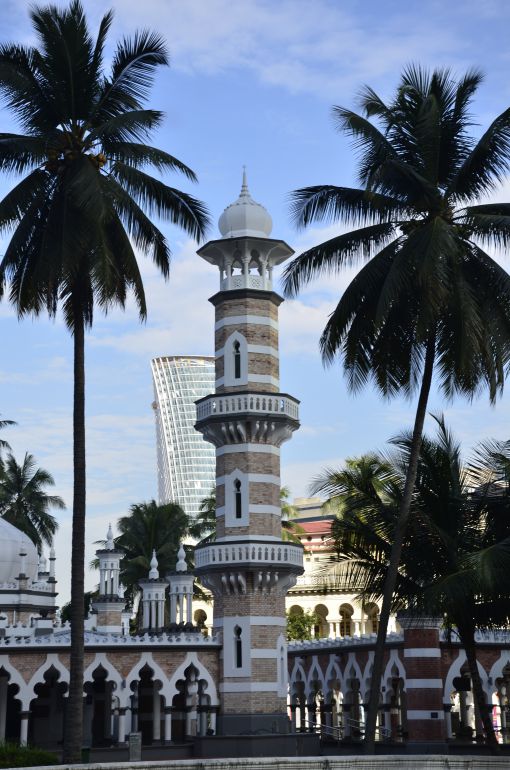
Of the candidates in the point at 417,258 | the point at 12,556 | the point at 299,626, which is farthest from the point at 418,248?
the point at 299,626

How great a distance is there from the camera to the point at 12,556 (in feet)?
167

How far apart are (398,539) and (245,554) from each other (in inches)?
471

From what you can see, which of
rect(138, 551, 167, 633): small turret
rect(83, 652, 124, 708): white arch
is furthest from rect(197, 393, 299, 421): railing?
rect(138, 551, 167, 633): small turret

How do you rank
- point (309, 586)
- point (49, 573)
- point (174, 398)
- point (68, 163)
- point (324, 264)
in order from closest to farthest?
point (68, 163)
point (324, 264)
point (49, 573)
point (309, 586)
point (174, 398)

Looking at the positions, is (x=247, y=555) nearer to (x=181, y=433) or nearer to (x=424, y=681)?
(x=424, y=681)

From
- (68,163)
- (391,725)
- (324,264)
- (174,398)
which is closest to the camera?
(68,163)

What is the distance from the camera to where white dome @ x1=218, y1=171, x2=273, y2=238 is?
128 feet

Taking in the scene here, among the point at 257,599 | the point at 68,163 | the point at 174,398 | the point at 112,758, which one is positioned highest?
the point at 174,398

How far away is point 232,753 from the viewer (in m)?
34.1

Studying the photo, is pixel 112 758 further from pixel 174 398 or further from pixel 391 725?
pixel 174 398

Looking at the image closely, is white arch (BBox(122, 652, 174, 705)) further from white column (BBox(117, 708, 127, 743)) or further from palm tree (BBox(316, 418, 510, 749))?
palm tree (BBox(316, 418, 510, 749))

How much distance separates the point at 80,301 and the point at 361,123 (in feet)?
25.9

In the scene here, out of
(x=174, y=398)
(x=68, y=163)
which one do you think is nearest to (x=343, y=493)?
(x=68, y=163)

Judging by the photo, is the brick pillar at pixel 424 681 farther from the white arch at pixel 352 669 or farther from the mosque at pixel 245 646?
the white arch at pixel 352 669
